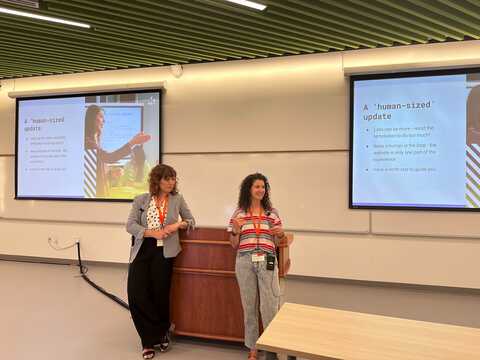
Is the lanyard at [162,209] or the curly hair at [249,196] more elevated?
the curly hair at [249,196]

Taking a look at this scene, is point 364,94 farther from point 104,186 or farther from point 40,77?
point 40,77

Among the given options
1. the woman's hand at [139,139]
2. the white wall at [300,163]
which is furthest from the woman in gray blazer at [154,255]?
the woman's hand at [139,139]

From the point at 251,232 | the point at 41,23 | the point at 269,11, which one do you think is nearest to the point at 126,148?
the point at 41,23

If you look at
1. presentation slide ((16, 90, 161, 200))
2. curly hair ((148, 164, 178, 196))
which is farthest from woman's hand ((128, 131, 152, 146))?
curly hair ((148, 164, 178, 196))

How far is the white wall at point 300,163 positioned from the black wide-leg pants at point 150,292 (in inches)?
103

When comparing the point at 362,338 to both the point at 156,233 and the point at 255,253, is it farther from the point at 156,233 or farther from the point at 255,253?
the point at 156,233

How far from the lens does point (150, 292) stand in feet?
11.1

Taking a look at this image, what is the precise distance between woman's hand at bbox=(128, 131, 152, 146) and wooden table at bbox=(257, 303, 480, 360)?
4711mm

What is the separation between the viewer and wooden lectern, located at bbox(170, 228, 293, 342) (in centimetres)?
339

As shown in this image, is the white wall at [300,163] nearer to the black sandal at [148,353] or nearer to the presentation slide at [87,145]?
the presentation slide at [87,145]

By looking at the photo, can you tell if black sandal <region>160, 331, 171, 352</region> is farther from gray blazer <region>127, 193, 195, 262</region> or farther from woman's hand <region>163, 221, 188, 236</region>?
woman's hand <region>163, 221, 188, 236</region>

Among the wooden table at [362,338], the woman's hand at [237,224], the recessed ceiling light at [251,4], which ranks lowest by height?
the wooden table at [362,338]

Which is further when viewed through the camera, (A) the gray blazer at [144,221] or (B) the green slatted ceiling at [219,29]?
(B) the green slatted ceiling at [219,29]

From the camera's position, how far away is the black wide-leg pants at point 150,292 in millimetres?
3258
